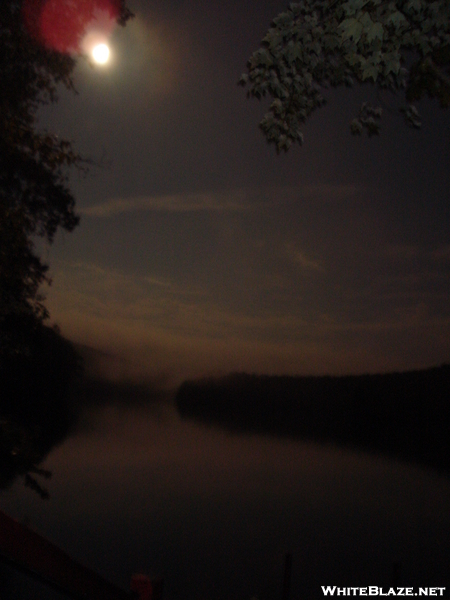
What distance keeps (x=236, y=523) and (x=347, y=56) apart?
29716mm

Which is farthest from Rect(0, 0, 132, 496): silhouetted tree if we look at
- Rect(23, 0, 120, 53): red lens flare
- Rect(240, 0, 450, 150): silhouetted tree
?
Rect(240, 0, 450, 150): silhouetted tree

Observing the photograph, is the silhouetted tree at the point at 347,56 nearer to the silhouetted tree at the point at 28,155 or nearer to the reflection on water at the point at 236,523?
the silhouetted tree at the point at 28,155

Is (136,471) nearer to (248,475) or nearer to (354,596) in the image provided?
(248,475)

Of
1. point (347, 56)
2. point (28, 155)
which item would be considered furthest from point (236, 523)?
point (347, 56)

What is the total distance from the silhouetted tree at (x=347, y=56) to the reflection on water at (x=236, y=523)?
57.7 ft

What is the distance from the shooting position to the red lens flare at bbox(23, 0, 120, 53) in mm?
6379

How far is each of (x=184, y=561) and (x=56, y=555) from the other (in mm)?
22596

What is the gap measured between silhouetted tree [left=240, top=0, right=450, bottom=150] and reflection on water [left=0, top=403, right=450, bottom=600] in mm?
17582

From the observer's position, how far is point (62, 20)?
6.57 metres

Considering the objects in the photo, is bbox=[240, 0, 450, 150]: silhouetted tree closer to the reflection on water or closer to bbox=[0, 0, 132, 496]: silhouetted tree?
bbox=[0, 0, 132, 496]: silhouetted tree

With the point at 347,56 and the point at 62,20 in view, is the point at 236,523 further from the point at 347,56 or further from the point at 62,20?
the point at 347,56

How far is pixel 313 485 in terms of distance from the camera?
4659 cm

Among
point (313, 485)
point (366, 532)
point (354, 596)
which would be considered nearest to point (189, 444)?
point (313, 485)

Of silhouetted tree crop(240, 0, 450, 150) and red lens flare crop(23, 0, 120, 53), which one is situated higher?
Answer: red lens flare crop(23, 0, 120, 53)
